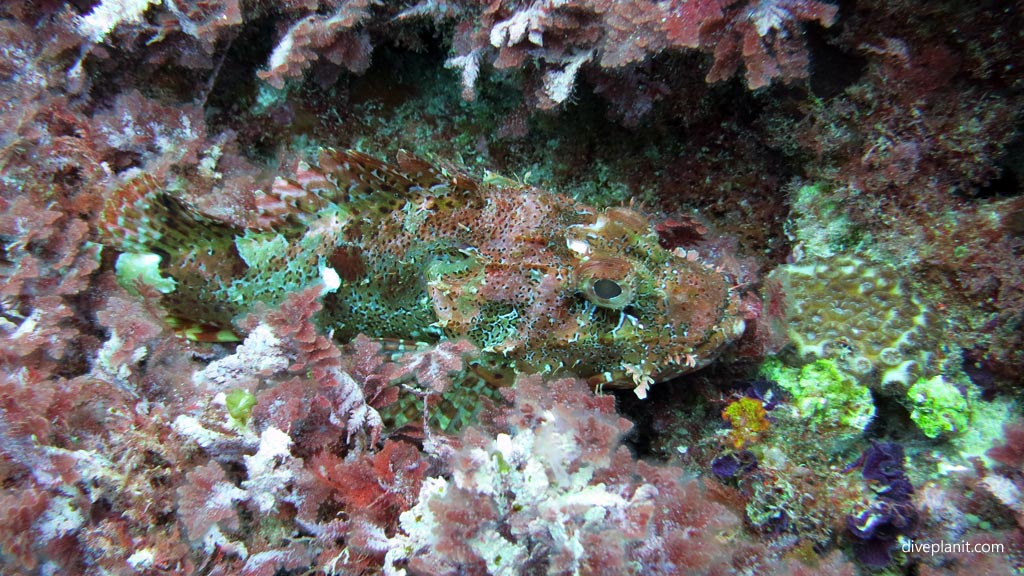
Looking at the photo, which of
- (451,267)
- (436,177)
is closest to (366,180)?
(436,177)

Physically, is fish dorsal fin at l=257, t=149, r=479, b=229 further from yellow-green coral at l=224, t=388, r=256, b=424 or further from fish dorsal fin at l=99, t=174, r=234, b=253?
yellow-green coral at l=224, t=388, r=256, b=424

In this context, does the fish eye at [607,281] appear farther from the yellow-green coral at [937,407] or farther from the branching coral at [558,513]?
the yellow-green coral at [937,407]

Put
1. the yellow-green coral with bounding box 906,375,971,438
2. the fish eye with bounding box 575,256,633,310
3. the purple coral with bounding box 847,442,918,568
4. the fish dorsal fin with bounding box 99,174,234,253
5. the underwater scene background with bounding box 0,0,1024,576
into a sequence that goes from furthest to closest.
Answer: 1. the fish dorsal fin with bounding box 99,174,234,253
2. the fish eye with bounding box 575,256,633,310
3. the yellow-green coral with bounding box 906,375,971,438
4. the purple coral with bounding box 847,442,918,568
5. the underwater scene background with bounding box 0,0,1024,576

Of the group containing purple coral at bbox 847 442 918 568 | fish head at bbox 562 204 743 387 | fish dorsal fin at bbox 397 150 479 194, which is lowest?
purple coral at bbox 847 442 918 568

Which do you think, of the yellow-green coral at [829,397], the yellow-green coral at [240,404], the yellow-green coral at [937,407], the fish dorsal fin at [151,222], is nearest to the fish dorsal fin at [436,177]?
the fish dorsal fin at [151,222]

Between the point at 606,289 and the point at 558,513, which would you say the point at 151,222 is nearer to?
the point at 606,289

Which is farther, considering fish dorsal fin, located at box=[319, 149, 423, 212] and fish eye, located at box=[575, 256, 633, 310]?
fish dorsal fin, located at box=[319, 149, 423, 212]

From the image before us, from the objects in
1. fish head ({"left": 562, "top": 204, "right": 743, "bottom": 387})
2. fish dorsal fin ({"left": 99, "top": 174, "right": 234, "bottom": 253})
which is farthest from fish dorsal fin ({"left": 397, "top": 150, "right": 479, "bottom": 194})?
fish dorsal fin ({"left": 99, "top": 174, "right": 234, "bottom": 253})
